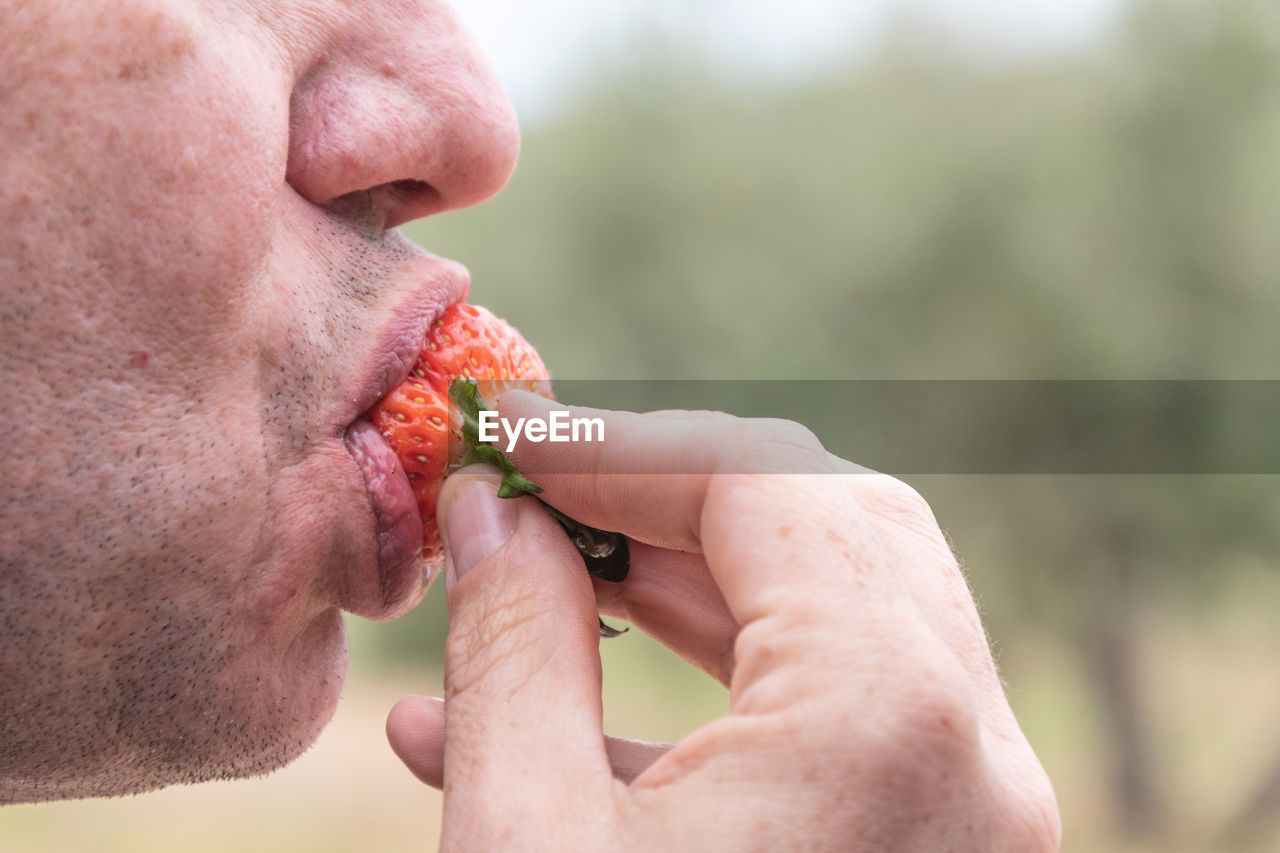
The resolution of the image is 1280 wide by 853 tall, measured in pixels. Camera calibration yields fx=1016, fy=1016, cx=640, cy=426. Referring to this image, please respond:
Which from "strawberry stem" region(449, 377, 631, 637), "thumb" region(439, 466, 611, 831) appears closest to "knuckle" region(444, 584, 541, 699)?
"thumb" region(439, 466, 611, 831)

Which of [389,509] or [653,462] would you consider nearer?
[653,462]

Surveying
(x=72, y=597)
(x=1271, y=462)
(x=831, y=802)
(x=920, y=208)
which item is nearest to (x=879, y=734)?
(x=831, y=802)

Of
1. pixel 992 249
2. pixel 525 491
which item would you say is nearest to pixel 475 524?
pixel 525 491

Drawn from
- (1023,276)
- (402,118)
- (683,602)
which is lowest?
(1023,276)

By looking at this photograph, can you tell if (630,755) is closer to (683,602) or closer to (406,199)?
(683,602)

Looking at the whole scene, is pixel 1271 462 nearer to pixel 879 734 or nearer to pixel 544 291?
pixel 544 291

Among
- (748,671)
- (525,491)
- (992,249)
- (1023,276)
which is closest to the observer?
(748,671)
